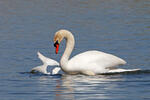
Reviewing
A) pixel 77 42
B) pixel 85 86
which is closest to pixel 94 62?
pixel 85 86

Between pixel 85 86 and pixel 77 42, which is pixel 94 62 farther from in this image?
pixel 77 42

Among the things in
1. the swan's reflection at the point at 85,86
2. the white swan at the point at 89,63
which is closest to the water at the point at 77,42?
the swan's reflection at the point at 85,86

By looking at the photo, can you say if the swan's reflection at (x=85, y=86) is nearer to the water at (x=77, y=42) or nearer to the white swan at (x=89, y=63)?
the water at (x=77, y=42)

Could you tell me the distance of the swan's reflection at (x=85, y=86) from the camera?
10820mm

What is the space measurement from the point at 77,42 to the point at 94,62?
12.5 ft

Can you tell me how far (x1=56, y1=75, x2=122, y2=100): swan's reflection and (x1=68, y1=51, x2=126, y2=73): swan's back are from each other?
225 mm

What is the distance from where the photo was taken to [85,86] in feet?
38.9

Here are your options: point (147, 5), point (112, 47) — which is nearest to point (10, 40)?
point (112, 47)

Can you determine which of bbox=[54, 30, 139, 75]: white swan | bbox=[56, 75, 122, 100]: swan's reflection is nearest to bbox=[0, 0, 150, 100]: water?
bbox=[56, 75, 122, 100]: swan's reflection

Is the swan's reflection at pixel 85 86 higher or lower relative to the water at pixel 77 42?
lower

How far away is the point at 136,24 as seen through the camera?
67.9ft

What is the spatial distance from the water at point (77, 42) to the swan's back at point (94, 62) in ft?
0.80

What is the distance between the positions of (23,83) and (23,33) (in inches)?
268

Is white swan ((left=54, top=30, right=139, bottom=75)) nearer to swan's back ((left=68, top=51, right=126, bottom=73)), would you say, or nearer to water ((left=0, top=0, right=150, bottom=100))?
swan's back ((left=68, top=51, right=126, bottom=73))
